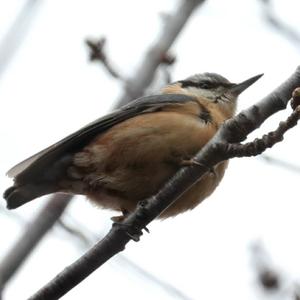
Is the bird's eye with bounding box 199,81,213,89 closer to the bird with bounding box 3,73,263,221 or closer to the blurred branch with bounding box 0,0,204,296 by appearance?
the bird with bounding box 3,73,263,221

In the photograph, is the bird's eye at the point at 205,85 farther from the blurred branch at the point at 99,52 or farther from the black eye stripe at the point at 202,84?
the blurred branch at the point at 99,52

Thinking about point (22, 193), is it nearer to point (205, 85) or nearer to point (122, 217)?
point (122, 217)

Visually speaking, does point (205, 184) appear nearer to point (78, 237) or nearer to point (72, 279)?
point (78, 237)

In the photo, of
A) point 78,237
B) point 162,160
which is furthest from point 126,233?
point 162,160

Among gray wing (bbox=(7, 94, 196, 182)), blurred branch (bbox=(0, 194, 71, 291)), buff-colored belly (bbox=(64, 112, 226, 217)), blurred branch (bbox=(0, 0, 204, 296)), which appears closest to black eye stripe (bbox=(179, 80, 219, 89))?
gray wing (bbox=(7, 94, 196, 182))

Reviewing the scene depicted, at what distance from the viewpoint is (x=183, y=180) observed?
10.4 feet

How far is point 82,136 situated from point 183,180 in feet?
3.65

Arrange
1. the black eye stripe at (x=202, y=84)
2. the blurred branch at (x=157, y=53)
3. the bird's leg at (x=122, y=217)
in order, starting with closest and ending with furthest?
1. the blurred branch at (x=157, y=53)
2. the bird's leg at (x=122, y=217)
3. the black eye stripe at (x=202, y=84)

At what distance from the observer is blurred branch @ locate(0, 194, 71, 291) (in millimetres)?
2691

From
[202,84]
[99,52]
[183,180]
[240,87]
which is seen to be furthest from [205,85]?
[183,180]

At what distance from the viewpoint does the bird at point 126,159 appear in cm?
383

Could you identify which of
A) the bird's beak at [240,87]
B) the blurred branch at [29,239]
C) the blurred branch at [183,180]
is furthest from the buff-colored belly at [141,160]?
the bird's beak at [240,87]

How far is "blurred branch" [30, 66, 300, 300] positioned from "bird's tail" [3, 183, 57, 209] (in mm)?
920

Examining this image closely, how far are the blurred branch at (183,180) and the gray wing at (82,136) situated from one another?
841 mm
